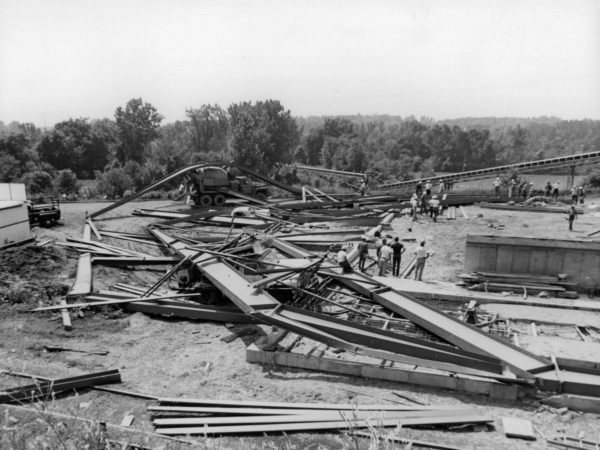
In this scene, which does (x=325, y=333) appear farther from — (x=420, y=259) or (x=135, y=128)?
(x=135, y=128)

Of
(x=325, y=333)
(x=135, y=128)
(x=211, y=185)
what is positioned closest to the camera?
(x=325, y=333)

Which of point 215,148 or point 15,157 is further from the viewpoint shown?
point 215,148

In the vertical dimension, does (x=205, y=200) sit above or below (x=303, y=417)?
above

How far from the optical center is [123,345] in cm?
938

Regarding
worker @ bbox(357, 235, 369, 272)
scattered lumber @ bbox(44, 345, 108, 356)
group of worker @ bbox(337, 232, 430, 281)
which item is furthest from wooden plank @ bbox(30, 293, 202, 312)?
worker @ bbox(357, 235, 369, 272)

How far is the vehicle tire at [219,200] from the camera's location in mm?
23781

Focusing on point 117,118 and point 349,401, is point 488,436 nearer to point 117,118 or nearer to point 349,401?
point 349,401

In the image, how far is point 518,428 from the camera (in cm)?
622

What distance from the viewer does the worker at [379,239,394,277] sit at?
12.7 meters

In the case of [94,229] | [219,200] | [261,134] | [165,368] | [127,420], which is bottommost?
[165,368]

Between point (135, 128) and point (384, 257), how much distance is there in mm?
55737

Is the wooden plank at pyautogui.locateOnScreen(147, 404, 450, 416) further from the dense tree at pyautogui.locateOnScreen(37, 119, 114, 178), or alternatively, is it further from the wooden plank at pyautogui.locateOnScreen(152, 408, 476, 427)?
the dense tree at pyautogui.locateOnScreen(37, 119, 114, 178)

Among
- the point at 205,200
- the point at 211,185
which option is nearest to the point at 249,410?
the point at 211,185

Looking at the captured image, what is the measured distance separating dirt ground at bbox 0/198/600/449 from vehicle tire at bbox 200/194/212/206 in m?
10.0
